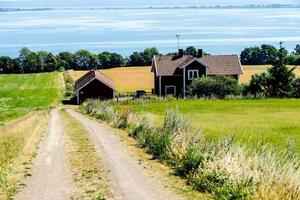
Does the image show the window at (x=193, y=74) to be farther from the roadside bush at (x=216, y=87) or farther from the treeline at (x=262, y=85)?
the roadside bush at (x=216, y=87)

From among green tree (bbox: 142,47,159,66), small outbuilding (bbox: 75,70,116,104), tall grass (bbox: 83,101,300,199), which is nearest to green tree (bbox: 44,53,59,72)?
green tree (bbox: 142,47,159,66)

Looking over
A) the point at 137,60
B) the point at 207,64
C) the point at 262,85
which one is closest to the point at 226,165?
the point at 262,85

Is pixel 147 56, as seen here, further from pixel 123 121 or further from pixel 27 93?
pixel 123 121

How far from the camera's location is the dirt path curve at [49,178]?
572 inches

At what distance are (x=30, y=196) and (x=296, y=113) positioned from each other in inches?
1217

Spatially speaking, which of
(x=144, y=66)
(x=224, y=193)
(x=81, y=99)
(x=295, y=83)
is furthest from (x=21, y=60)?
(x=224, y=193)

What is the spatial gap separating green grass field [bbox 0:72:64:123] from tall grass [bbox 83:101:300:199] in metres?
47.4

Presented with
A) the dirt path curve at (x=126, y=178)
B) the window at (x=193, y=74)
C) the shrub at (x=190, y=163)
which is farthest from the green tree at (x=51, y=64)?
the shrub at (x=190, y=163)

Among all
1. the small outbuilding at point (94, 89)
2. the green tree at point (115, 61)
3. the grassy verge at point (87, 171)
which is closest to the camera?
the grassy verge at point (87, 171)

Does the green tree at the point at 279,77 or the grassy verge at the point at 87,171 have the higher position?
the green tree at the point at 279,77

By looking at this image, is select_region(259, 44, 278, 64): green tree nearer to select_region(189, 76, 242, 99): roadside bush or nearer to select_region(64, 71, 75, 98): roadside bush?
select_region(64, 71, 75, 98): roadside bush

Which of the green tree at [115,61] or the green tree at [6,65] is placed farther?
the green tree at [115,61]

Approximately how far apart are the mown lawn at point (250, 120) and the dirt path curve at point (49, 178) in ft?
19.4

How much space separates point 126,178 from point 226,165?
291 centimetres
